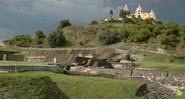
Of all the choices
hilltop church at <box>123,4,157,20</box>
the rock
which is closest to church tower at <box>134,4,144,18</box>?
hilltop church at <box>123,4,157,20</box>

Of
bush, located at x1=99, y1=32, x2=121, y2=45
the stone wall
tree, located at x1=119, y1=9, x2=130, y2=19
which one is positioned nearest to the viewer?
the stone wall

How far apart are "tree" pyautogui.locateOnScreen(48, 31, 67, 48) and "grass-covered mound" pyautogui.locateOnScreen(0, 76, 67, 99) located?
66.7 m

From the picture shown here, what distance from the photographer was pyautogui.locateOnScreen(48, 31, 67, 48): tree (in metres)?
86.8

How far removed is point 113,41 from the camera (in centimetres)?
8494

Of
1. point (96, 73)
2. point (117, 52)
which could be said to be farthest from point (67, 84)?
point (117, 52)

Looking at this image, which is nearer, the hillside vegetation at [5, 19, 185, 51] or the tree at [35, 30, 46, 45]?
the hillside vegetation at [5, 19, 185, 51]

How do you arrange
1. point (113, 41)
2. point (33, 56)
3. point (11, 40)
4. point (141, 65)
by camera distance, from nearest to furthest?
point (141, 65) → point (33, 56) → point (113, 41) → point (11, 40)

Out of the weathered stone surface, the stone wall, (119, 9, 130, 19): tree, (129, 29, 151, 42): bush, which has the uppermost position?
(119, 9, 130, 19): tree

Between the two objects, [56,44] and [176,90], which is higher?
[56,44]

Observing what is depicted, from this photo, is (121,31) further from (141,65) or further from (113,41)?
(141,65)

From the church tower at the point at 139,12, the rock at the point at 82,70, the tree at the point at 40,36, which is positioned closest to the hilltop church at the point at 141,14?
the church tower at the point at 139,12

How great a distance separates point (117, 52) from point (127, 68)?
1679cm

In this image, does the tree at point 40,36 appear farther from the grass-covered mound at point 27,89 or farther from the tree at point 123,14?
the grass-covered mound at point 27,89

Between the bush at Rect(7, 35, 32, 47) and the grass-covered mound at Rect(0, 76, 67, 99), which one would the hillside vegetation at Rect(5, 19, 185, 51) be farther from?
the grass-covered mound at Rect(0, 76, 67, 99)
